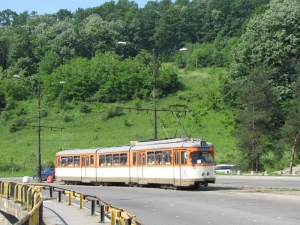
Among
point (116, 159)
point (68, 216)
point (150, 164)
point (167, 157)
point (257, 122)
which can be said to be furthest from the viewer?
point (257, 122)

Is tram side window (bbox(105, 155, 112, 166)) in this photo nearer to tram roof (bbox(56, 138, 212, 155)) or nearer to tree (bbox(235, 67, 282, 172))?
tram roof (bbox(56, 138, 212, 155))

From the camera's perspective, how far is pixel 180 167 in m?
31.4

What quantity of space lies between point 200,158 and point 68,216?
12598mm

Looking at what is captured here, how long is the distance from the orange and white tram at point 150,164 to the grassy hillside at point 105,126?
25.7 meters

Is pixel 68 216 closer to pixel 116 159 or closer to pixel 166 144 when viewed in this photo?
pixel 166 144

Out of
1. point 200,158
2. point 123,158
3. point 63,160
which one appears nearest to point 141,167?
point 123,158

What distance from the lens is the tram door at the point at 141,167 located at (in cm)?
3503

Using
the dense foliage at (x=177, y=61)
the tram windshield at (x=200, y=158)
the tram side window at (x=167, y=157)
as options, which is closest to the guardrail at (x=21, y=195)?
the tram side window at (x=167, y=157)

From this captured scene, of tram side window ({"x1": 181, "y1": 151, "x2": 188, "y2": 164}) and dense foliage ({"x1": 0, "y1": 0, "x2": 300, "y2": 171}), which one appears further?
dense foliage ({"x1": 0, "y1": 0, "x2": 300, "y2": 171})

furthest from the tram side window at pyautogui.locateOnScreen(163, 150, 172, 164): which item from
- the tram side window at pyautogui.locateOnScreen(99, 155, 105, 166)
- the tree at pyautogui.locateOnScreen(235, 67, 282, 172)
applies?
the tree at pyautogui.locateOnScreen(235, 67, 282, 172)

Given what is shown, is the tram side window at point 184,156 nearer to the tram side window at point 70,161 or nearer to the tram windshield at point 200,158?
the tram windshield at point 200,158

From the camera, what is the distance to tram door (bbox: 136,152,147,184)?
35031 mm

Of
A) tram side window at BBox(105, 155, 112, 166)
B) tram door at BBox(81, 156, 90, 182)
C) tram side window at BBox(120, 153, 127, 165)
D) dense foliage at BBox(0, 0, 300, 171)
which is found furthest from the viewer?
dense foliage at BBox(0, 0, 300, 171)

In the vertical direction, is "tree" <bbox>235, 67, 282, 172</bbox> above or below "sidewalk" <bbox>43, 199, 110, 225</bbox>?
above
